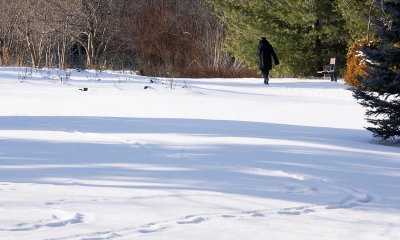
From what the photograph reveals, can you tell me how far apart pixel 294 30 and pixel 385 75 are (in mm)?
21193

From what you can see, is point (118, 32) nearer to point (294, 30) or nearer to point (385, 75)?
point (294, 30)

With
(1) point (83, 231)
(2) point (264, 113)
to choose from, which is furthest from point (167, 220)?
(2) point (264, 113)

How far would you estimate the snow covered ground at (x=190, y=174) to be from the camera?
6.07 metres

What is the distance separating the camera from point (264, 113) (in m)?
Result: 17.4

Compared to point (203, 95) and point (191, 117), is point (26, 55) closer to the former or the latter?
point (203, 95)

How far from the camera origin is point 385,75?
13883 millimetres

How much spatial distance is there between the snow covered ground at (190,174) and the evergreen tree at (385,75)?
1.65 feet

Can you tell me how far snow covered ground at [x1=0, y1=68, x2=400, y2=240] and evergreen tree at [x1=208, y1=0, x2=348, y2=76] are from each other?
16049 mm

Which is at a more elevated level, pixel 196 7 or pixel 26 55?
pixel 196 7

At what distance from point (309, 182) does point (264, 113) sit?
899 centimetres

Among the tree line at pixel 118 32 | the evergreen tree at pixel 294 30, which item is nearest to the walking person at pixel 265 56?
the evergreen tree at pixel 294 30

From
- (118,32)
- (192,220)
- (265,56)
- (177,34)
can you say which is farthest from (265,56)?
(192,220)

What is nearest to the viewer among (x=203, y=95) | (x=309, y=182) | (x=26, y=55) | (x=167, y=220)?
(x=167, y=220)

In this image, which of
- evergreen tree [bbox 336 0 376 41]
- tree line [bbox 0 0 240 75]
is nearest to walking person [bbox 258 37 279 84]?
evergreen tree [bbox 336 0 376 41]
